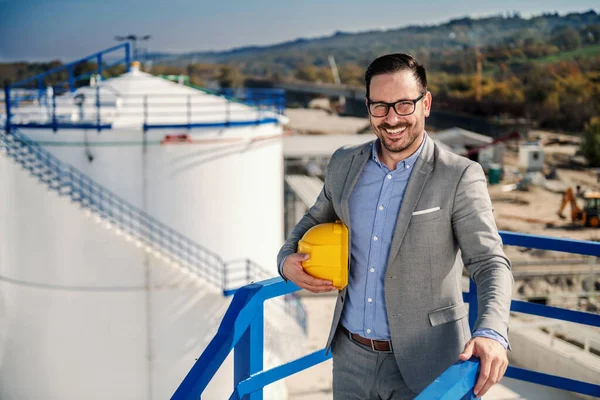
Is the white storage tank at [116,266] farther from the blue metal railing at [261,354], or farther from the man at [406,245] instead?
the man at [406,245]

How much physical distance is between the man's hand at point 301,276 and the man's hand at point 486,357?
621mm

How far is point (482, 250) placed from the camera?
235 cm

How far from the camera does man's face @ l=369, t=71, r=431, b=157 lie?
2.44 m

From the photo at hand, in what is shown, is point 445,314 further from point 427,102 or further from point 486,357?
point 427,102

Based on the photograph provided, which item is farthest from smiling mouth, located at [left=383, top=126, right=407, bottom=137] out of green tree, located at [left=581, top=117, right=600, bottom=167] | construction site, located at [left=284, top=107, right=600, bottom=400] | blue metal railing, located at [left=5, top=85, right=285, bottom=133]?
green tree, located at [left=581, top=117, right=600, bottom=167]

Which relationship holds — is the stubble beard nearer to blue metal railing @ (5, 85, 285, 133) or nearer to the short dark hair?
the short dark hair

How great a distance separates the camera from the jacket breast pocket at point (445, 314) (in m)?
2.50

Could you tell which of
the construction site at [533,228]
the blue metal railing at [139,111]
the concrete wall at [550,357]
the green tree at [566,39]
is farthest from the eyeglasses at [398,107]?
the green tree at [566,39]

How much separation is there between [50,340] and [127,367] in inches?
48.8

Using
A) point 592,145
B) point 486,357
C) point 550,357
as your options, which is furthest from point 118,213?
point 592,145

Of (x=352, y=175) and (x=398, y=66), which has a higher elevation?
(x=398, y=66)

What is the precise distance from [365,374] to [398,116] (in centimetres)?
92

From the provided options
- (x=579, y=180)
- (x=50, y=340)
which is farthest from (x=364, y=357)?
(x=579, y=180)

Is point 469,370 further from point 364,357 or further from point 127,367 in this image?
point 127,367
